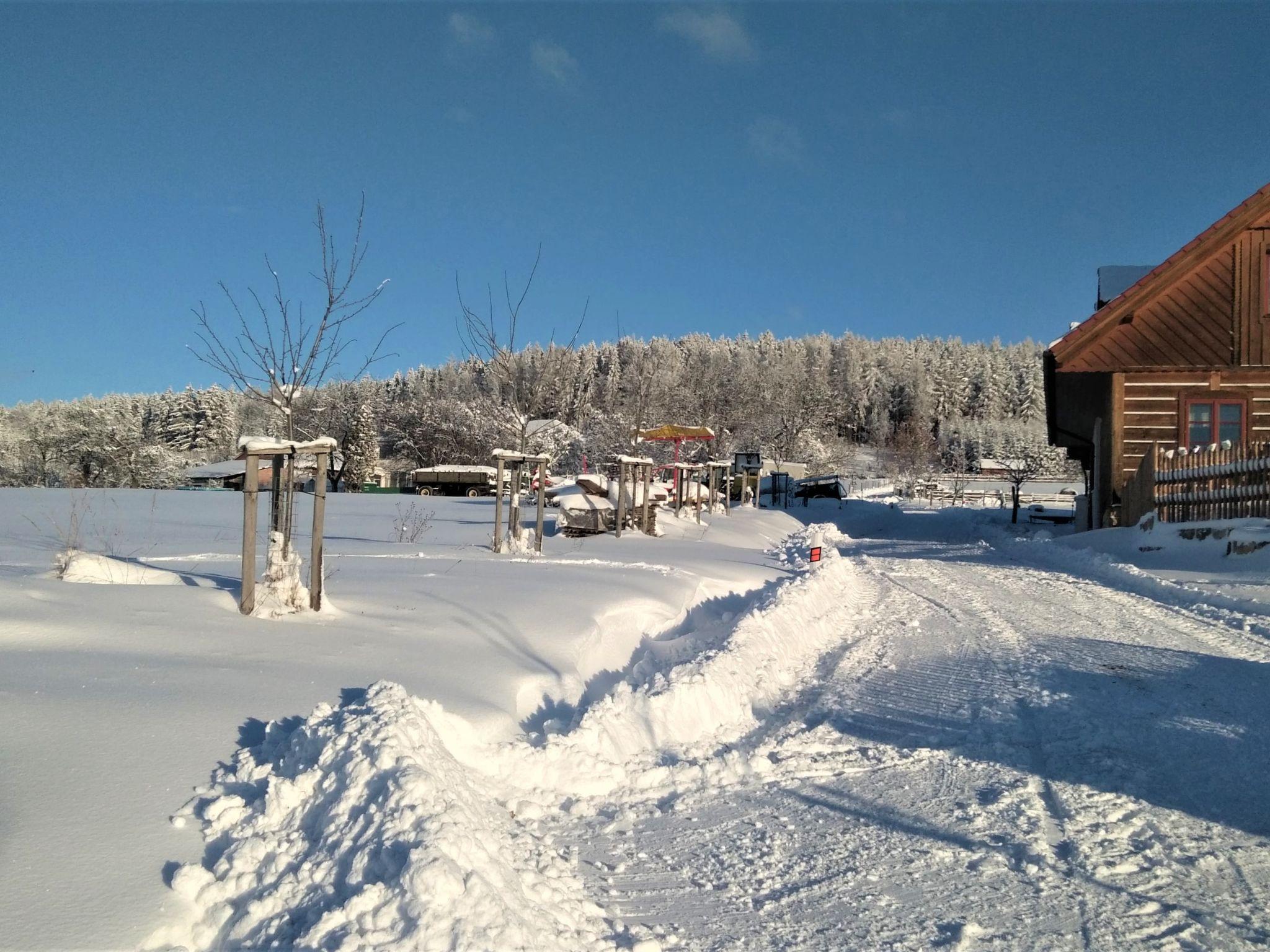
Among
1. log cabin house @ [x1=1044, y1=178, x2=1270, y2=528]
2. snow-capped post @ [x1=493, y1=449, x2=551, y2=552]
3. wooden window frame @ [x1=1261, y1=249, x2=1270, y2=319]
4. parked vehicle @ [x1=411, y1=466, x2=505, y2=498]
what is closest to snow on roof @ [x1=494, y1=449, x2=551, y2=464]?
snow-capped post @ [x1=493, y1=449, x2=551, y2=552]

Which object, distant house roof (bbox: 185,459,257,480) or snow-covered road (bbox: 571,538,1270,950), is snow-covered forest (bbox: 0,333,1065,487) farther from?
snow-covered road (bbox: 571,538,1270,950)

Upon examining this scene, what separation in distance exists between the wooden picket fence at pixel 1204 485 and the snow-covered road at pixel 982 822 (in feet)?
26.6

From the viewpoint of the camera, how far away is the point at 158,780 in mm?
3574

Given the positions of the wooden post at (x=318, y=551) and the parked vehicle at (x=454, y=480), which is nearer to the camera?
the wooden post at (x=318, y=551)

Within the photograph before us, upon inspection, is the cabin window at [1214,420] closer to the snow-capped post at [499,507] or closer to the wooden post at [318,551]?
the snow-capped post at [499,507]

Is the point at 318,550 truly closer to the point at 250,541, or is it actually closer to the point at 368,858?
the point at 250,541

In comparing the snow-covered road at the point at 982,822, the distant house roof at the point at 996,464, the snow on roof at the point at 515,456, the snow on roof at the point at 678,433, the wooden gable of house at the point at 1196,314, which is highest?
the wooden gable of house at the point at 1196,314

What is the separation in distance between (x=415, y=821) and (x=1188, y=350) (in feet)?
71.6

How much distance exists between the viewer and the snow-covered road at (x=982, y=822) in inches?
131

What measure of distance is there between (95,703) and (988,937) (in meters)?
4.07

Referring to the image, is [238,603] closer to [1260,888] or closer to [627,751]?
[627,751]

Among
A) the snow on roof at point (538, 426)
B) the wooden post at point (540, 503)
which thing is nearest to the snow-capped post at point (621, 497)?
the snow on roof at point (538, 426)

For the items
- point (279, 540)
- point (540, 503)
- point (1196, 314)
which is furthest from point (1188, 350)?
point (279, 540)

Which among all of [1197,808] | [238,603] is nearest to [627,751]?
[1197,808]
